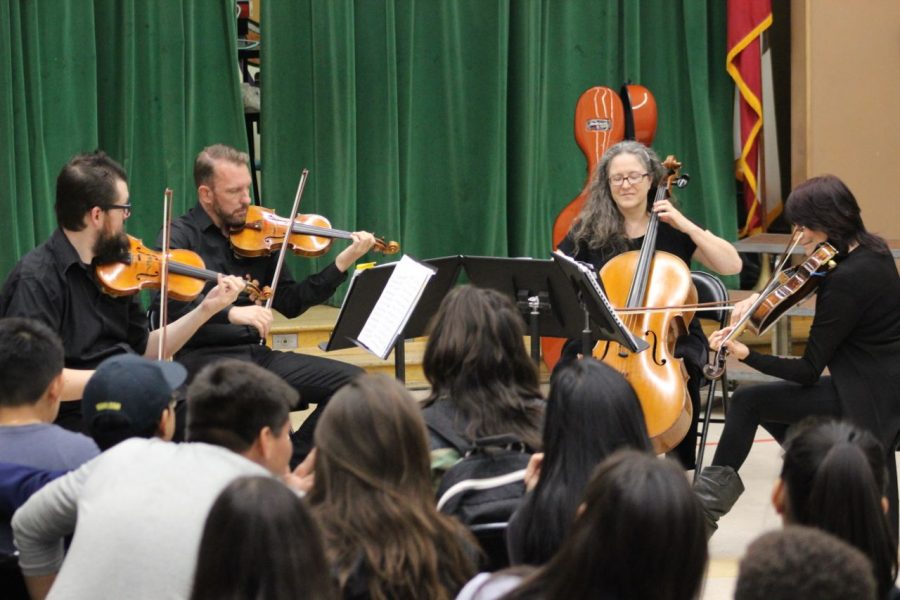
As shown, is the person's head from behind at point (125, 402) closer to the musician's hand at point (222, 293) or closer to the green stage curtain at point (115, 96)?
the musician's hand at point (222, 293)

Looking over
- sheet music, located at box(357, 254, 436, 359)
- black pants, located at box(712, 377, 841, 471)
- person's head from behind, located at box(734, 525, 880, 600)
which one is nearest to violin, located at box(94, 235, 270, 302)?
sheet music, located at box(357, 254, 436, 359)

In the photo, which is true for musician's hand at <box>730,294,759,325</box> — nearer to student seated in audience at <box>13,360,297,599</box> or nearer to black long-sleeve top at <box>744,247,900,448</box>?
black long-sleeve top at <box>744,247,900,448</box>

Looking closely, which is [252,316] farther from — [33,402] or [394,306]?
[33,402]

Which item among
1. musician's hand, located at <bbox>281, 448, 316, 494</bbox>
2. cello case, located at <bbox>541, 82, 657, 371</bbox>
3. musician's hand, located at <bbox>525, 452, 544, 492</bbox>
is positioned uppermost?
cello case, located at <bbox>541, 82, 657, 371</bbox>

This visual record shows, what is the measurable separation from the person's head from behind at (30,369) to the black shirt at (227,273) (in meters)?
1.38

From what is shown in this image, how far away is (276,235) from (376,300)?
22.3 inches

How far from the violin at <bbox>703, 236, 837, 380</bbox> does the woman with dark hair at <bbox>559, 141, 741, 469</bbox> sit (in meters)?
0.46

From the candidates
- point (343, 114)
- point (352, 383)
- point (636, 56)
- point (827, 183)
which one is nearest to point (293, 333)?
point (343, 114)

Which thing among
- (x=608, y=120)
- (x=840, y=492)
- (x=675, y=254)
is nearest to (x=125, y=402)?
(x=840, y=492)

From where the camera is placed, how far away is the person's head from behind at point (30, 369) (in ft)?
8.25

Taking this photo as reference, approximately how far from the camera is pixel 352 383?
211 centimetres

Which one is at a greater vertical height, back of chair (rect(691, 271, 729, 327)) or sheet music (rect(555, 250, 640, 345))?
sheet music (rect(555, 250, 640, 345))

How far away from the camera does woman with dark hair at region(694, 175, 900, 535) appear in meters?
3.57

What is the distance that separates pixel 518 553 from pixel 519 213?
434 cm
